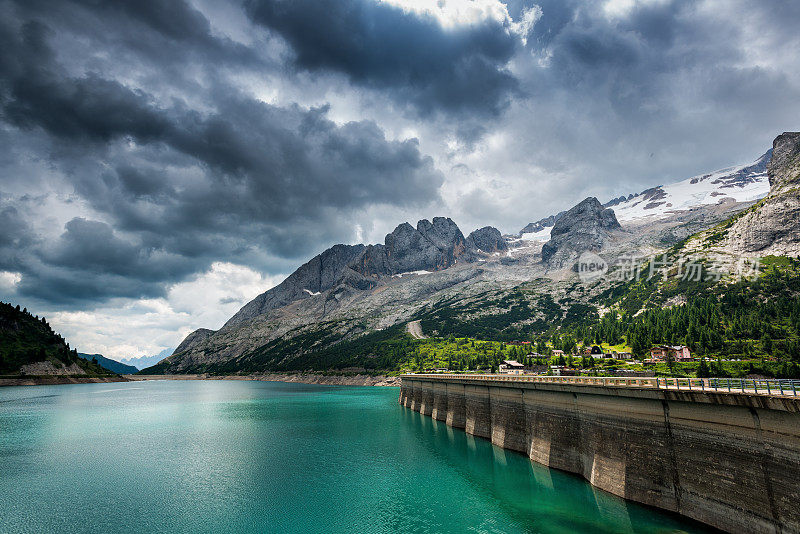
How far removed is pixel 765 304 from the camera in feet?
489

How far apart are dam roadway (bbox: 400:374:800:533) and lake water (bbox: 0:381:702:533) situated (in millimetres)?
1986

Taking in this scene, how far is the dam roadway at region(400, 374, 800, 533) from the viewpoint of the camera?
25.6m

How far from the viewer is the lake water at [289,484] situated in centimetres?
3606

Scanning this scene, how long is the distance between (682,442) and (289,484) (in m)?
41.5

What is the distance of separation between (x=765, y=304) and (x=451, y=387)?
462 feet

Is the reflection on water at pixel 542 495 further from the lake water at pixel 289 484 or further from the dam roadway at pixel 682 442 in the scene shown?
the dam roadway at pixel 682 442

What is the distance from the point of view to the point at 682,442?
32344 millimetres

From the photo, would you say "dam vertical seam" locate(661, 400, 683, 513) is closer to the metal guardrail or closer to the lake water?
the lake water

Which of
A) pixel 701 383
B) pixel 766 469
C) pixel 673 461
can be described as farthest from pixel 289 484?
pixel 766 469

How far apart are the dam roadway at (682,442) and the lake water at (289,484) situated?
1.99 m

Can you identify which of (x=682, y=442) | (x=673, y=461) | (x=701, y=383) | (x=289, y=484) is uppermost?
(x=701, y=383)

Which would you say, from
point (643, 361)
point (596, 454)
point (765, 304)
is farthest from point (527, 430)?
point (765, 304)

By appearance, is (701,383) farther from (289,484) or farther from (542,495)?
(289,484)

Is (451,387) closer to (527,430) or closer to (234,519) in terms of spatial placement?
(527,430)
